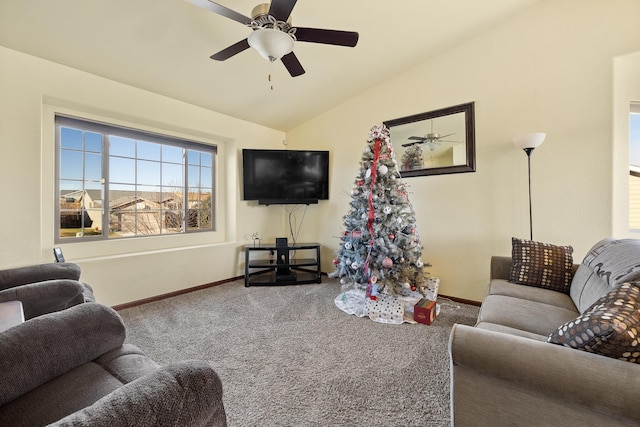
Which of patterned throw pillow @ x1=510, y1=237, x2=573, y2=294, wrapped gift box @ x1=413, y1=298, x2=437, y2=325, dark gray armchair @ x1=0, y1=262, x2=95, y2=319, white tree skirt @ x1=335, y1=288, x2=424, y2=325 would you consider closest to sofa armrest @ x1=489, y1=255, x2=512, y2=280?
patterned throw pillow @ x1=510, y1=237, x2=573, y2=294

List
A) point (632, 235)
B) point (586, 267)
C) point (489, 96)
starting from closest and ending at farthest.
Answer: point (586, 267) < point (632, 235) < point (489, 96)

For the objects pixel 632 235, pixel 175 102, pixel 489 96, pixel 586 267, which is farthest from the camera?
pixel 175 102

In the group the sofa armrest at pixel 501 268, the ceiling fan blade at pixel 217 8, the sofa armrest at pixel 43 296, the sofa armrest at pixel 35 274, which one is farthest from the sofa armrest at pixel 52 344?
the sofa armrest at pixel 501 268

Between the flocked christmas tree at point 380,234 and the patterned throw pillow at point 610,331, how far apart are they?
67.5 inches

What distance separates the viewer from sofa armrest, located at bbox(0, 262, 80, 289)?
171cm

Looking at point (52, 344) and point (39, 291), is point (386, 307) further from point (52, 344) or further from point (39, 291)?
point (39, 291)

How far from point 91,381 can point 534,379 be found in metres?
1.61

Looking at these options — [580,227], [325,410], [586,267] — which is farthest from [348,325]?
[580,227]

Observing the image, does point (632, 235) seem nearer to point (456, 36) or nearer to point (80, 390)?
point (456, 36)

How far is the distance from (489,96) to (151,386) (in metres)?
3.68

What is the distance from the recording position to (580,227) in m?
2.48

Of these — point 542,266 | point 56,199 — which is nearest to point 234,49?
point 56,199

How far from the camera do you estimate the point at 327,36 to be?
1.92m

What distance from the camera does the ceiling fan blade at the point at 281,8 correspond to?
1.59m
